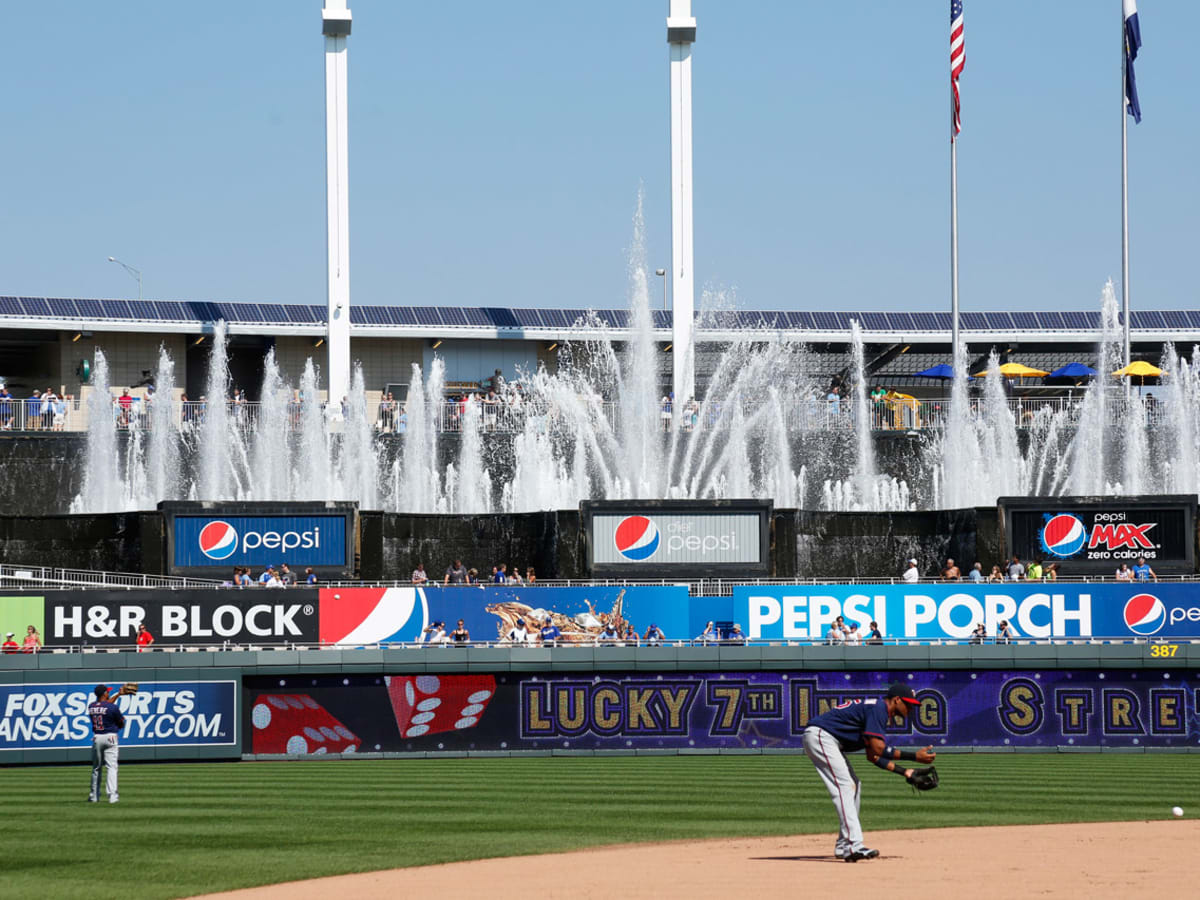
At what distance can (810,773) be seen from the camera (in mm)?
22984

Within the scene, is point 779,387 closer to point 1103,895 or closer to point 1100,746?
point 1100,746

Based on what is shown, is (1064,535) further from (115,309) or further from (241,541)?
(115,309)

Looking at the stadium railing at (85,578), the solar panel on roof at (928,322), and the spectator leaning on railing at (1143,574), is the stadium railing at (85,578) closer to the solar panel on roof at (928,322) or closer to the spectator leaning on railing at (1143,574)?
the spectator leaning on railing at (1143,574)

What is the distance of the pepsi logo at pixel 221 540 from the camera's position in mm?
35094

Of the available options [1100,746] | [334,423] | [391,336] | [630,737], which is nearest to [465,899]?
[630,737]

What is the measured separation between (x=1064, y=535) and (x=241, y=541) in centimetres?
1794

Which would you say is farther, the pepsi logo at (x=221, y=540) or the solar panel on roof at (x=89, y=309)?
the solar panel on roof at (x=89, y=309)

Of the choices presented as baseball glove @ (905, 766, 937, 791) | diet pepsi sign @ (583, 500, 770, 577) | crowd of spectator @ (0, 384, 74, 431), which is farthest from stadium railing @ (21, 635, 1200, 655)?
crowd of spectator @ (0, 384, 74, 431)

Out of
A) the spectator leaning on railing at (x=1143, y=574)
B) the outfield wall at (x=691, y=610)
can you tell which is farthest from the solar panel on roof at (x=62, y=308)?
the spectator leaning on railing at (x=1143, y=574)

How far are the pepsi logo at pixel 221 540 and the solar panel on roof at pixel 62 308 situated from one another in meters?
23.6

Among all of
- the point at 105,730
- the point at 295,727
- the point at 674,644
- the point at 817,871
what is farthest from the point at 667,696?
the point at 817,871

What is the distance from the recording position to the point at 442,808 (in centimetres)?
1878

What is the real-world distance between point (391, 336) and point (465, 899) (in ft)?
154

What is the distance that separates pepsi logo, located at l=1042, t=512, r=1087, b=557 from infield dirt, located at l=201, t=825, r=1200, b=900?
2014 cm
